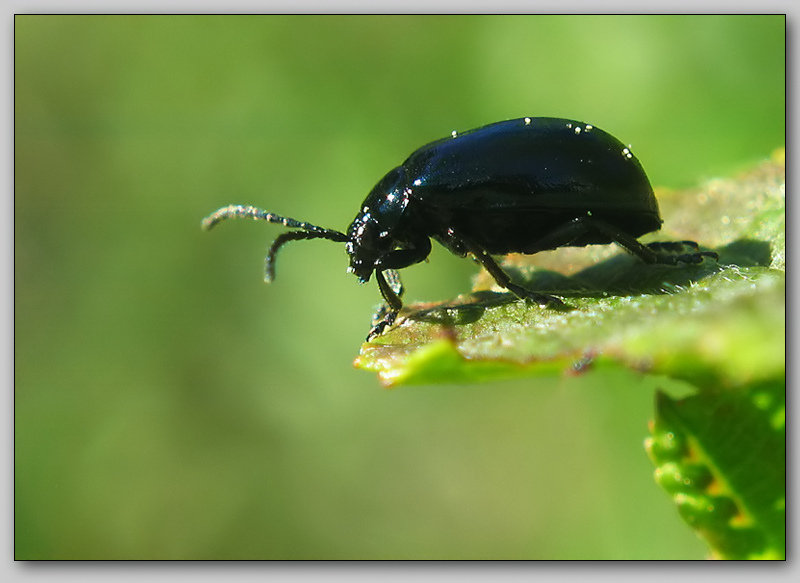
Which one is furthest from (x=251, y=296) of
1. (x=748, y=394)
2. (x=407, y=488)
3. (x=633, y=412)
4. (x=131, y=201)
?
(x=748, y=394)

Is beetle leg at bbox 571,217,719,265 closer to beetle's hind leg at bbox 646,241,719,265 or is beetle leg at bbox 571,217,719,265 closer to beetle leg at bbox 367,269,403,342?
beetle's hind leg at bbox 646,241,719,265

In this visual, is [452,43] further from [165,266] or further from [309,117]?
[165,266]

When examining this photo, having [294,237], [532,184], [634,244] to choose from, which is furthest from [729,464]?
[294,237]

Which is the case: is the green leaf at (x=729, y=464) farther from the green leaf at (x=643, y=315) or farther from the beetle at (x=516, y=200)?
the beetle at (x=516, y=200)

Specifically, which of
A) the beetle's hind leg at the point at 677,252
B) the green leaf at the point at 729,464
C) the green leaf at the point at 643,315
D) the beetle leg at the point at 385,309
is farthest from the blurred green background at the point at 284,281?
the green leaf at the point at 729,464

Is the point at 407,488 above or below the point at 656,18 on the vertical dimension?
below

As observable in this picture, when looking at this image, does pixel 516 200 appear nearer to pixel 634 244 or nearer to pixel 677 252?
pixel 634 244

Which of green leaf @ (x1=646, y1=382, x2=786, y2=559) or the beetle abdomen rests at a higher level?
the beetle abdomen

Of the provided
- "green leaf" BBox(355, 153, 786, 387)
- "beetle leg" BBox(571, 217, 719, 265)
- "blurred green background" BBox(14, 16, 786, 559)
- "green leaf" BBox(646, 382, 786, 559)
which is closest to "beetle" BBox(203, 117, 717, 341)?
"beetle leg" BBox(571, 217, 719, 265)
